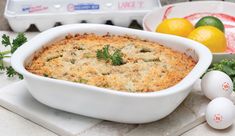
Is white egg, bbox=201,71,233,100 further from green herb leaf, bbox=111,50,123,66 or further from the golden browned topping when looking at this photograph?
green herb leaf, bbox=111,50,123,66

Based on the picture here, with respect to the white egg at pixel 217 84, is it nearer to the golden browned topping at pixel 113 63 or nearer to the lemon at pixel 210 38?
the golden browned topping at pixel 113 63

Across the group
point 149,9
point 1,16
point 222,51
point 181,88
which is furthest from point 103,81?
point 1,16

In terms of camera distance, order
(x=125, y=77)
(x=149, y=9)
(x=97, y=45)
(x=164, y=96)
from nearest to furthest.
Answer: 1. (x=164, y=96)
2. (x=125, y=77)
3. (x=97, y=45)
4. (x=149, y=9)

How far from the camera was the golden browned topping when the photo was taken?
3.23ft

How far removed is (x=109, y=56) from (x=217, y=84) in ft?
0.76

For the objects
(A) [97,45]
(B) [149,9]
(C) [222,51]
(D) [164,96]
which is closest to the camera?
(D) [164,96]

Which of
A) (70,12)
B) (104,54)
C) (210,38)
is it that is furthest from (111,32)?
(70,12)

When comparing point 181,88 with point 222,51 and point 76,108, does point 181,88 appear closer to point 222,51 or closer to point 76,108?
point 76,108

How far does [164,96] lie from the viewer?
90 cm

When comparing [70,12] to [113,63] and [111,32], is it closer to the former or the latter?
[111,32]

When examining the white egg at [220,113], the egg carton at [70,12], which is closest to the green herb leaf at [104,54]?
the white egg at [220,113]

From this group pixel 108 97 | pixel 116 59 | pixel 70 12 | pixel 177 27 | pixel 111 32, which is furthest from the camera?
pixel 70 12

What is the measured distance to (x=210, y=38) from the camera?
4.03 feet

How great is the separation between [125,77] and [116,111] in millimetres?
83
